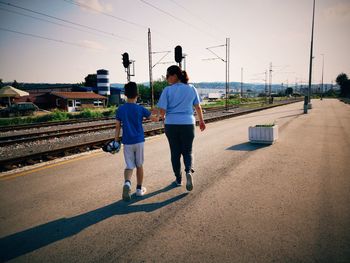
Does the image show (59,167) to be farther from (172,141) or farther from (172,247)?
(172,247)

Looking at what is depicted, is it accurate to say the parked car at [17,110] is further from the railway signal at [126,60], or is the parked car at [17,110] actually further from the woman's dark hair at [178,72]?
the woman's dark hair at [178,72]

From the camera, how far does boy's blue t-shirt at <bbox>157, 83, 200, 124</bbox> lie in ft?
13.8

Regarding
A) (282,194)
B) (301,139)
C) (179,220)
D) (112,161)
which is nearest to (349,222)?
(282,194)

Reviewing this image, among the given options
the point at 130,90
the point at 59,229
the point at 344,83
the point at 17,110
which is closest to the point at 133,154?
the point at 130,90

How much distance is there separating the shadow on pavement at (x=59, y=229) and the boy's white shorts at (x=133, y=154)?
63 cm

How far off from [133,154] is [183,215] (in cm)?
127

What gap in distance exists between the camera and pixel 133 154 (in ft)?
13.1

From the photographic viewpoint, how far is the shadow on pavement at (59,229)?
2.76 m

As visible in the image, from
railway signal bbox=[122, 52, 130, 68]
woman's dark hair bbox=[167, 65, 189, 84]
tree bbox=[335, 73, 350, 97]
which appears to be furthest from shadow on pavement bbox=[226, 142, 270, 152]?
tree bbox=[335, 73, 350, 97]

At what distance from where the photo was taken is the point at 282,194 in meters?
4.18

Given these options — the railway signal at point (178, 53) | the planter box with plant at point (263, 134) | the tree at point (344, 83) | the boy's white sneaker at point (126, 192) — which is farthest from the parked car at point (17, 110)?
the tree at point (344, 83)

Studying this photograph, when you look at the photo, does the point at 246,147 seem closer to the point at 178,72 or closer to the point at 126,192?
the point at 178,72

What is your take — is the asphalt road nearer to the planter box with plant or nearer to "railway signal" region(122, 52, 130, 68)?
the planter box with plant

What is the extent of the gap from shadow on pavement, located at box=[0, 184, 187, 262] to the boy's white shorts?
635 mm
